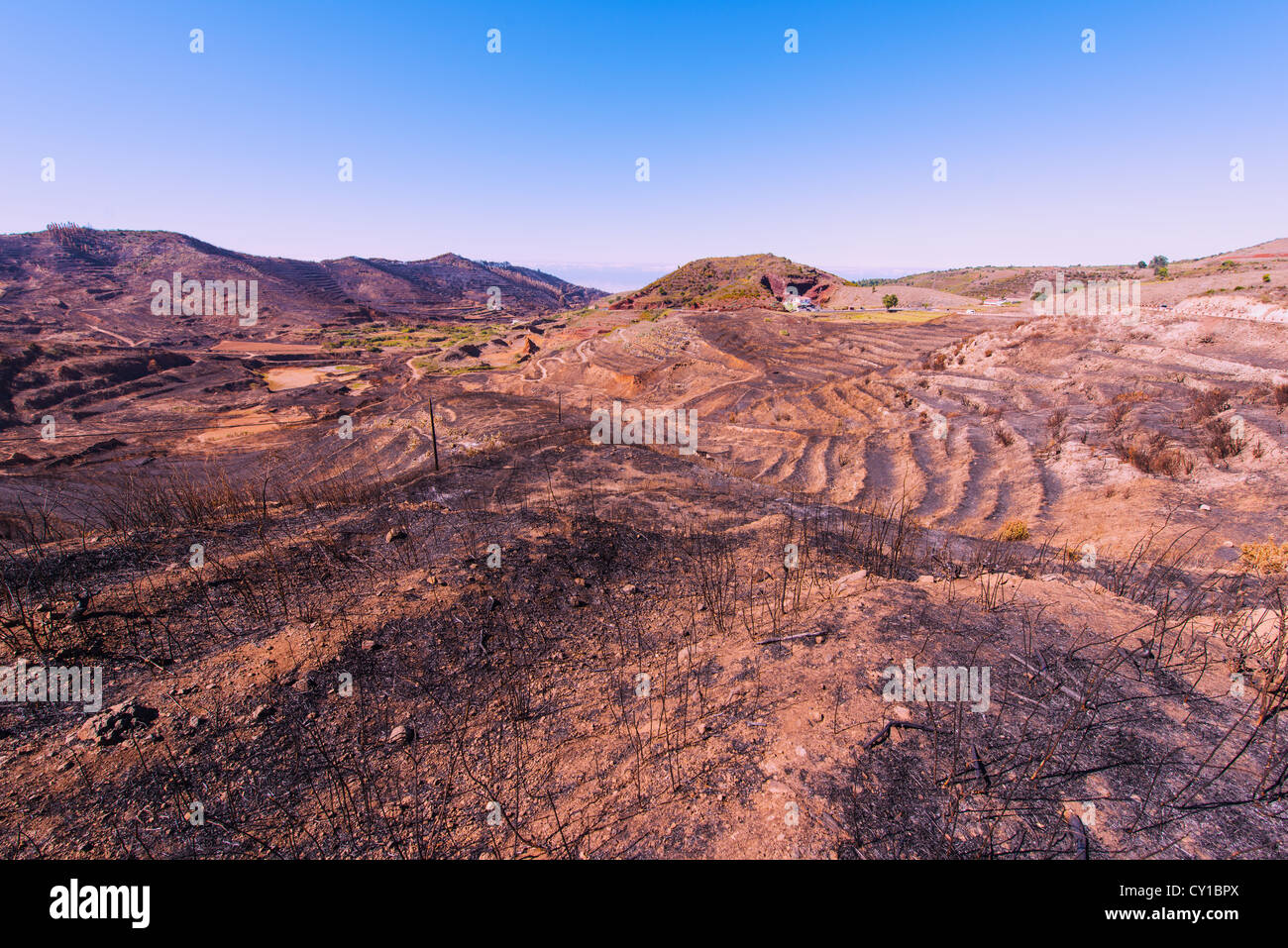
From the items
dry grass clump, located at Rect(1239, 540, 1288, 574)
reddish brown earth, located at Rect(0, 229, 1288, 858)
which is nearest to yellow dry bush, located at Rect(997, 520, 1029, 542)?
reddish brown earth, located at Rect(0, 229, 1288, 858)

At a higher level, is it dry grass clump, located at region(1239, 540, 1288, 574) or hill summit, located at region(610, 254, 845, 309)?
hill summit, located at region(610, 254, 845, 309)

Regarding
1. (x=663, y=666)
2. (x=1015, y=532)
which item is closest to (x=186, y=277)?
(x=663, y=666)

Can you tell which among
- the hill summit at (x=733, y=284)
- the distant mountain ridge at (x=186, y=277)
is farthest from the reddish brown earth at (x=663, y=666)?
the distant mountain ridge at (x=186, y=277)

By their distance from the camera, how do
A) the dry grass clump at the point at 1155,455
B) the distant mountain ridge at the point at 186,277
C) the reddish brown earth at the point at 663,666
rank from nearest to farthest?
the reddish brown earth at the point at 663,666 → the dry grass clump at the point at 1155,455 → the distant mountain ridge at the point at 186,277

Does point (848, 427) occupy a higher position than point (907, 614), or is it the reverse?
point (848, 427)

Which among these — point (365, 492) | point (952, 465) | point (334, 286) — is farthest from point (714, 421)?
point (334, 286)

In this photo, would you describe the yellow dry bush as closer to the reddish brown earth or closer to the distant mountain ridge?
the reddish brown earth

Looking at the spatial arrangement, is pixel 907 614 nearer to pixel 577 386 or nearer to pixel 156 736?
pixel 156 736

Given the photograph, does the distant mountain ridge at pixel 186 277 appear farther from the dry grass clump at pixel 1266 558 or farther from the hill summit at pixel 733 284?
the dry grass clump at pixel 1266 558
